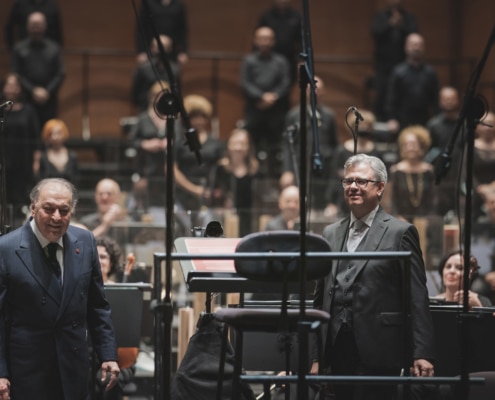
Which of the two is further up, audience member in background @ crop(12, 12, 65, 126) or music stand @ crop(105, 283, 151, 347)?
audience member in background @ crop(12, 12, 65, 126)

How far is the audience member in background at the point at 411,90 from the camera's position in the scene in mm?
11789

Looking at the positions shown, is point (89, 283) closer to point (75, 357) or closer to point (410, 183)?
point (75, 357)

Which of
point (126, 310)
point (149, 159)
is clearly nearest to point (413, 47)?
point (149, 159)

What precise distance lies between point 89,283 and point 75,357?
39 cm

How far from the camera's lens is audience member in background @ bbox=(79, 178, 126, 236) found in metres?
8.52

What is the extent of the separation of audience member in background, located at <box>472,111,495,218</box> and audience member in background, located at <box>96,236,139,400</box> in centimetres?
373

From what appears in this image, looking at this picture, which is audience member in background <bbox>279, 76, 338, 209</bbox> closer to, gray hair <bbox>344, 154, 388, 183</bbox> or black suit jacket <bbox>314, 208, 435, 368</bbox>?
gray hair <bbox>344, 154, 388, 183</bbox>

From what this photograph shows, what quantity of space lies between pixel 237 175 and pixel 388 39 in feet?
11.3

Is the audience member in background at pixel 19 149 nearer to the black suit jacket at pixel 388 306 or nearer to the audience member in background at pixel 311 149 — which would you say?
the audience member in background at pixel 311 149

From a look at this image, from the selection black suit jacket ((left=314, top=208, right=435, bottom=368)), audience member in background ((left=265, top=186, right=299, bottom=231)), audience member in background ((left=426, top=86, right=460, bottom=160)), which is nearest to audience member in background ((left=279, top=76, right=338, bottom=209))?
audience member in background ((left=265, top=186, right=299, bottom=231))

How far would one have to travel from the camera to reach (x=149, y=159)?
10242mm

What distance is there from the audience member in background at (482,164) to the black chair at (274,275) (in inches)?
198

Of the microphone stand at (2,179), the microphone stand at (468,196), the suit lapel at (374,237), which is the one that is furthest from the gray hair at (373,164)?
the microphone stand at (2,179)

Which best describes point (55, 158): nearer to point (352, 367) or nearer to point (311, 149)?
point (311, 149)
